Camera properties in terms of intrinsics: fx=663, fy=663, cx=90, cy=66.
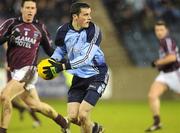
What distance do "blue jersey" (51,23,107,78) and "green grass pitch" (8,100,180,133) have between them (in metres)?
2.92

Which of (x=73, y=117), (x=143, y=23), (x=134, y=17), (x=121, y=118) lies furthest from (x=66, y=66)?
(x=134, y=17)

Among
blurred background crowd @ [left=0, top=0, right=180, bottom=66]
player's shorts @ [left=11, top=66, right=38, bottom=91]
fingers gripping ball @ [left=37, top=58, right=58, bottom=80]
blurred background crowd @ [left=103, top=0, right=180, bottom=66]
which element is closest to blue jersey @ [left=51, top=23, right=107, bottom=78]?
fingers gripping ball @ [left=37, top=58, right=58, bottom=80]

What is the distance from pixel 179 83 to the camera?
13.9 m

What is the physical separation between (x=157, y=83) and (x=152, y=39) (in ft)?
34.3

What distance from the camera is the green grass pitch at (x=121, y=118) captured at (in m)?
13.3

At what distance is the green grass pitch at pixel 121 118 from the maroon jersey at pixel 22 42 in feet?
6.87

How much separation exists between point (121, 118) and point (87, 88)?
609 centimetres

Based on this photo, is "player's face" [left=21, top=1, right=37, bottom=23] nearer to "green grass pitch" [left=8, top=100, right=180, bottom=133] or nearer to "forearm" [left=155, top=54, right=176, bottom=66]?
"green grass pitch" [left=8, top=100, right=180, bottom=133]

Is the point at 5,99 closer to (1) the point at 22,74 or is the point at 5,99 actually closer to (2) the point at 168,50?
(1) the point at 22,74

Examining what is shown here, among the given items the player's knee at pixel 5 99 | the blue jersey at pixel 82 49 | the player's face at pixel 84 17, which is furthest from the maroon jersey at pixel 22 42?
the player's face at pixel 84 17

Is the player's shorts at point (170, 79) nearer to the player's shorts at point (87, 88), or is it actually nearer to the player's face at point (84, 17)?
the player's shorts at point (87, 88)

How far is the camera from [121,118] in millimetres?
16172

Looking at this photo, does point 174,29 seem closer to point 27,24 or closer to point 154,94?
point 154,94

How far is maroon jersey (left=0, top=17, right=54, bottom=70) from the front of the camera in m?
11.3
